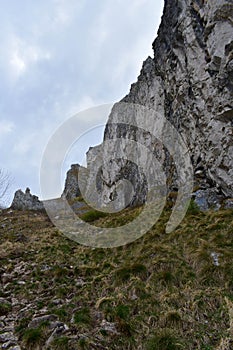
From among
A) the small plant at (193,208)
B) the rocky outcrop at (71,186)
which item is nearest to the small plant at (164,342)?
the small plant at (193,208)

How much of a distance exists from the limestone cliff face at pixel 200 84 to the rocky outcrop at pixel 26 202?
25333 mm

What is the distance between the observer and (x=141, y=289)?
10094 millimetres

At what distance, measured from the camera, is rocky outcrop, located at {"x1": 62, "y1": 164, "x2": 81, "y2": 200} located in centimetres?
7256

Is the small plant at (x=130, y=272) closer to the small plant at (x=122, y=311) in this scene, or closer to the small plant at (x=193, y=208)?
the small plant at (x=122, y=311)

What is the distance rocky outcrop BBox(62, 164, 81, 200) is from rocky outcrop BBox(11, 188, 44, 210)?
16.1 m

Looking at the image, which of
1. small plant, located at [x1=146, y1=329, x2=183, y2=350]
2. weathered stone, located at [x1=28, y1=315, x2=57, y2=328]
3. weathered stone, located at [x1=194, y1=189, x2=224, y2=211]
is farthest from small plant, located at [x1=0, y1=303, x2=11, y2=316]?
weathered stone, located at [x1=194, y1=189, x2=224, y2=211]

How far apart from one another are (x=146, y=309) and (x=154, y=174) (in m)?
25.2


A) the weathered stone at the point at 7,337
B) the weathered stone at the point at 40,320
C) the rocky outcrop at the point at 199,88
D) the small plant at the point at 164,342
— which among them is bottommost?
the small plant at the point at 164,342

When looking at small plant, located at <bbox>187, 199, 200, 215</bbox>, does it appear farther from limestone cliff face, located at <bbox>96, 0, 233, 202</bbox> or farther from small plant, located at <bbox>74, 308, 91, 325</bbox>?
small plant, located at <bbox>74, 308, 91, 325</bbox>

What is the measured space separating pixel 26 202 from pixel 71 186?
2110 cm

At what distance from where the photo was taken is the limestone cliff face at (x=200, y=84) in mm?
20638

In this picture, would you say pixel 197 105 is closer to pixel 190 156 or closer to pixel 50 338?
pixel 190 156

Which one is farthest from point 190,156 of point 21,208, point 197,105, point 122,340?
point 21,208

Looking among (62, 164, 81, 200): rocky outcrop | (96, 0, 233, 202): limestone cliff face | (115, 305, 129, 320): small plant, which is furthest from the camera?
(62, 164, 81, 200): rocky outcrop
